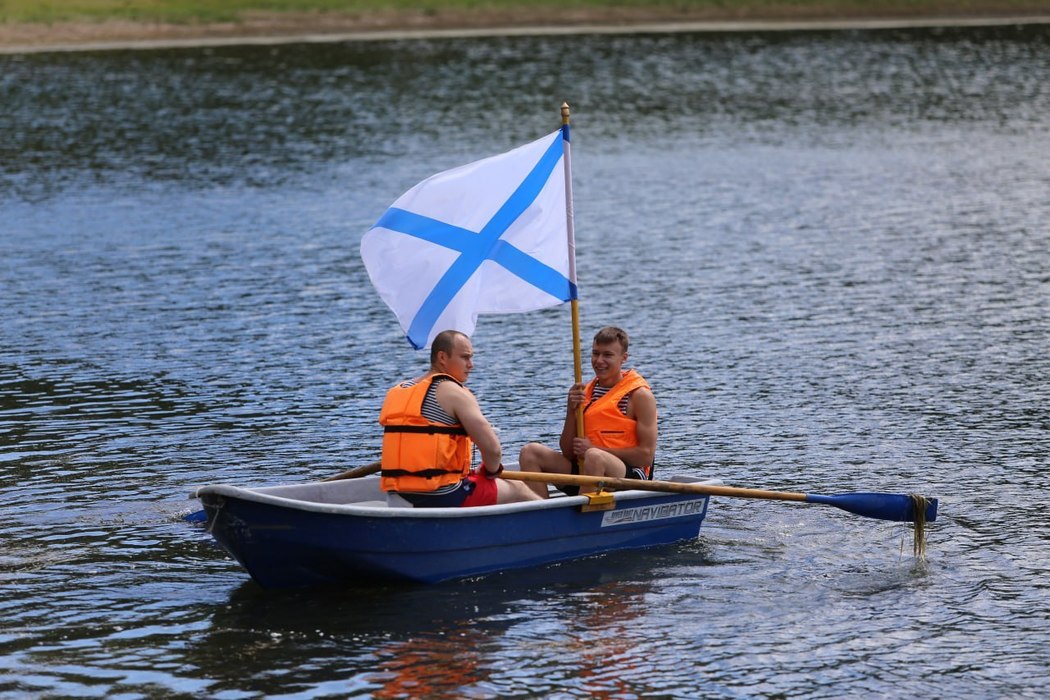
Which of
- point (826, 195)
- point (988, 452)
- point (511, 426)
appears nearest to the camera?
point (988, 452)

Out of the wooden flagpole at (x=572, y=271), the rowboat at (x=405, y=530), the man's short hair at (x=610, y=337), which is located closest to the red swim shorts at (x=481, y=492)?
the rowboat at (x=405, y=530)

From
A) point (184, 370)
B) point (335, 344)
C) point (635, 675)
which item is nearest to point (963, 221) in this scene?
point (335, 344)

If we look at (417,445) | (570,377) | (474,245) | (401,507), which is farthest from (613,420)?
(570,377)

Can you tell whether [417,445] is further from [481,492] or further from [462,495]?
[481,492]

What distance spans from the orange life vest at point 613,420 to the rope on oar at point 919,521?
1.98 m

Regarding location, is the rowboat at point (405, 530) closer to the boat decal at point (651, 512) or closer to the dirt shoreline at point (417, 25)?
the boat decal at point (651, 512)

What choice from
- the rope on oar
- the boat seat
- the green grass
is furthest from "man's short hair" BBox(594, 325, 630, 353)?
the green grass

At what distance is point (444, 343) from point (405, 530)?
4.29 ft

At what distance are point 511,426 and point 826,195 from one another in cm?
1617

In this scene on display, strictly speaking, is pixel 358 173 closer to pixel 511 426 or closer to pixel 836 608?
pixel 511 426

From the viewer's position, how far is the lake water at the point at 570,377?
1034 cm

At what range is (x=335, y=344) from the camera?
2002cm

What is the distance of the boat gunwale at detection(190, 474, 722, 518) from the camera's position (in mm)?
10328

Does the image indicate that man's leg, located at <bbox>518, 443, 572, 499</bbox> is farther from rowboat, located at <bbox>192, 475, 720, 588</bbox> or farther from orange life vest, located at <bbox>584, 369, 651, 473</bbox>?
rowboat, located at <bbox>192, 475, 720, 588</bbox>
